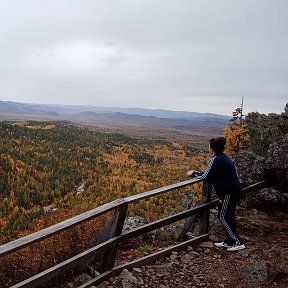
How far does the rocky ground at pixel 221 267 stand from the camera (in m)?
5.08

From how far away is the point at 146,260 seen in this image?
219 inches

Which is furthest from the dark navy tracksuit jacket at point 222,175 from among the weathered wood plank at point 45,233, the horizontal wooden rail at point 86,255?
the weathered wood plank at point 45,233

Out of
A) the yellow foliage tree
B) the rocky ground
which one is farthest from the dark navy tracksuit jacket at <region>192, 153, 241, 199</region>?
the yellow foliage tree

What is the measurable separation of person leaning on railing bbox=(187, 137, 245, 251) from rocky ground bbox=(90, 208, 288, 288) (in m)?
0.32

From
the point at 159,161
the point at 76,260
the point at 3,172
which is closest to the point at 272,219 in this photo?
the point at 76,260

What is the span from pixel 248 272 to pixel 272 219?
2599mm

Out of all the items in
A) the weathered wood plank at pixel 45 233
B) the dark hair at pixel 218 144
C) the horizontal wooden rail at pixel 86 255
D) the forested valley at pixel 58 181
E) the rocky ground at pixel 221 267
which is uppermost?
the dark hair at pixel 218 144

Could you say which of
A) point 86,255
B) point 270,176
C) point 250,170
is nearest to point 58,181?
point 250,170

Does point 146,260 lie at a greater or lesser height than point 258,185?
lesser

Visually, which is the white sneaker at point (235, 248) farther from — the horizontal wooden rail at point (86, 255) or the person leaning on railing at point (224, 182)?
the horizontal wooden rail at point (86, 255)

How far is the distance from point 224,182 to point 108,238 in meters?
2.19

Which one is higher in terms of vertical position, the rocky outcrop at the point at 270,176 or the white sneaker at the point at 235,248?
the rocky outcrop at the point at 270,176

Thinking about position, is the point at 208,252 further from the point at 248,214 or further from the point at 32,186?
the point at 32,186

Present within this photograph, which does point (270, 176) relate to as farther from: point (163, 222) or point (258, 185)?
point (163, 222)
